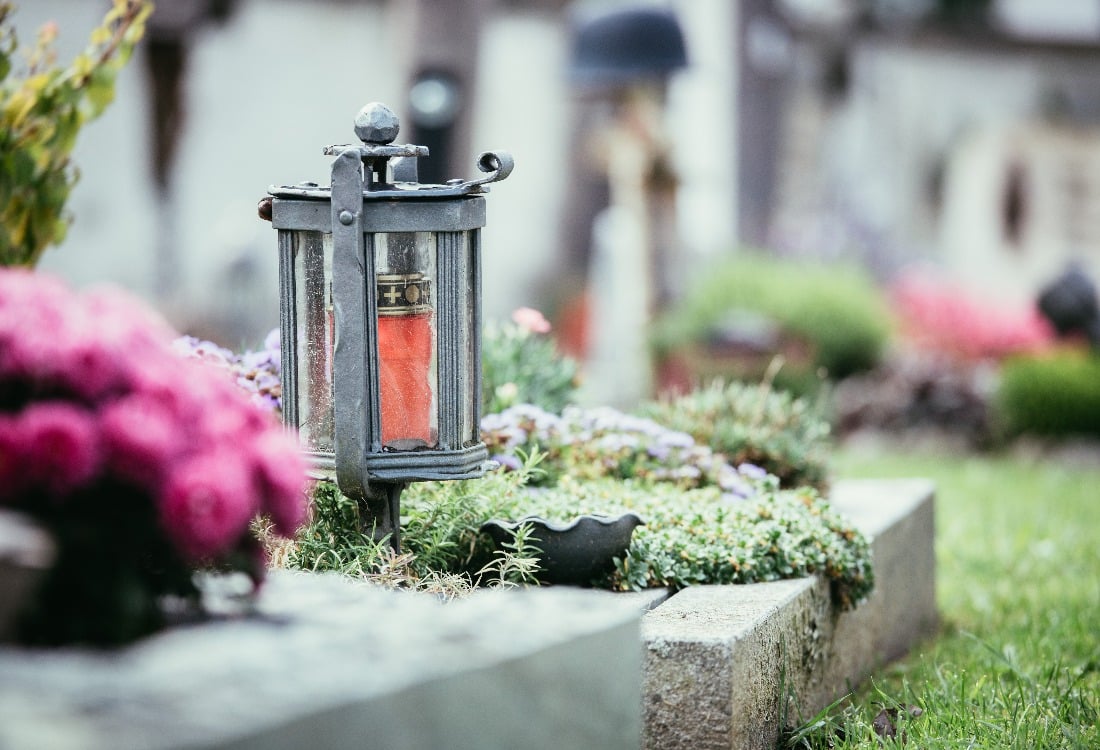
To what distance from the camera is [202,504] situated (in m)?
1.90

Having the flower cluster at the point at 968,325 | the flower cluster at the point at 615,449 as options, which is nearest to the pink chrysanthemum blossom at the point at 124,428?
the flower cluster at the point at 615,449

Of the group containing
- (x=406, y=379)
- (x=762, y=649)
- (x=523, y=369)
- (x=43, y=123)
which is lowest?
(x=762, y=649)

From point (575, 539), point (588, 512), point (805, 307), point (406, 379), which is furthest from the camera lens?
point (805, 307)

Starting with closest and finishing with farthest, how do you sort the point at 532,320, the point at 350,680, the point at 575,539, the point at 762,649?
the point at 350,680 < the point at 762,649 < the point at 575,539 < the point at 532,320

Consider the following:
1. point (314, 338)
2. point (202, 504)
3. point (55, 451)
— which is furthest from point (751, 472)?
point (55, 451)

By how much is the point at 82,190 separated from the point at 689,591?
8353 mm

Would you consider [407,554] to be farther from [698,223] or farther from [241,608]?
[698,223]

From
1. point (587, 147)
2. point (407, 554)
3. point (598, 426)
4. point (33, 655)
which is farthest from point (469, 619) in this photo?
point (587, 147)

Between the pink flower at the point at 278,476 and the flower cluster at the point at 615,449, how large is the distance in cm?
188

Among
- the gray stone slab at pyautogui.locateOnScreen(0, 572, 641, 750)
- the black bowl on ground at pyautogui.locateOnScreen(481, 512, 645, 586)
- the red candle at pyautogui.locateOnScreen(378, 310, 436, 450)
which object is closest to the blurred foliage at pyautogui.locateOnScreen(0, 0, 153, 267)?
the red candle at pyautogui.locateOnScreen(378, 310, 436, 450)

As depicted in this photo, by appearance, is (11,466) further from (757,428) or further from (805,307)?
(805,307)

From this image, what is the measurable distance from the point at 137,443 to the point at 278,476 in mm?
244

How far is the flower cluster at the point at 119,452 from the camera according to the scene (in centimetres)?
184

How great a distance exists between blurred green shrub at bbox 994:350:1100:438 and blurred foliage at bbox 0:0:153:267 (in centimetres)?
717
